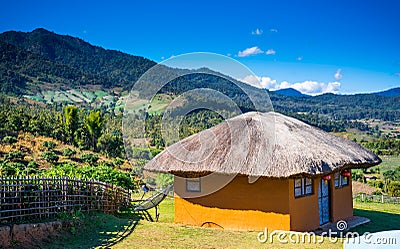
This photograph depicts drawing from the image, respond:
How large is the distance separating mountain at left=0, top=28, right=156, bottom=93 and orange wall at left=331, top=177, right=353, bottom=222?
230 feet

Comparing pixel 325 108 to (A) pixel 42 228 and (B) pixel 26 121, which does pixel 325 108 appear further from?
(A) pixel 42 228

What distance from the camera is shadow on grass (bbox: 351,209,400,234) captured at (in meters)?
11.8

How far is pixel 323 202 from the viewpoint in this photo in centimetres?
1217

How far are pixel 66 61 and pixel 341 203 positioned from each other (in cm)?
12836

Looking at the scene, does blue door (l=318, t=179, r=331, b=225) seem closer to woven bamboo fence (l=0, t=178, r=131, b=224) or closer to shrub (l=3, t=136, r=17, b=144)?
woven bamboo fence (l=0, t=178, r=131, b=224)

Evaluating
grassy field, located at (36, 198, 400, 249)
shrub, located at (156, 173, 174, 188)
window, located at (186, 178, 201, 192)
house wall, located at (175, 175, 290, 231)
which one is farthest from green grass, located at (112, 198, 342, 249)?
shrub, located at (156, 173, 174, 188)

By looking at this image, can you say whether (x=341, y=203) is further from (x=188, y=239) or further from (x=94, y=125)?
(x=94, y=125)

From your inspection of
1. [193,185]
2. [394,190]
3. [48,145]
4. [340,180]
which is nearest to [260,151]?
[193,185]

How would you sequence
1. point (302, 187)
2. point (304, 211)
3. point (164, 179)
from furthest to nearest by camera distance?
point (164, 179) < point (302, 187) < point (304, 211)

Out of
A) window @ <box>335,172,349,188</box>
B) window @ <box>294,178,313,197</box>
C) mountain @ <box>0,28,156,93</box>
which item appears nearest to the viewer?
window @ <box>294,178,313,197</box>

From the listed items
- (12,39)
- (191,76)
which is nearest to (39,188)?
(191,76)

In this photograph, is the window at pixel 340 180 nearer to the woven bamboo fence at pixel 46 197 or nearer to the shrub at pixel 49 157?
the woven bamboo fence at pixel 46 197

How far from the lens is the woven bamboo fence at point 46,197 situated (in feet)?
24.9

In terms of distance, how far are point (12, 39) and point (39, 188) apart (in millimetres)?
145713
